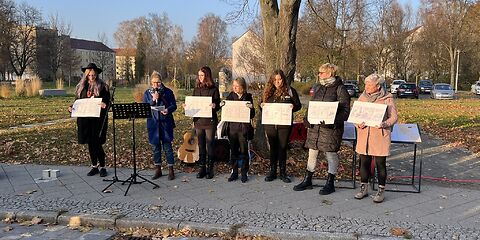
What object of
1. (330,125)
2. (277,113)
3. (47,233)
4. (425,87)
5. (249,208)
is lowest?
(47,233)

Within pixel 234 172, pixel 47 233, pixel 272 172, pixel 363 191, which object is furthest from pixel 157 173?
pixel 363 191

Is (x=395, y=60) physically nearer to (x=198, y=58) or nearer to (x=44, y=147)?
(x=198, y=58)

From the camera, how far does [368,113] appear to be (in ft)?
19.9

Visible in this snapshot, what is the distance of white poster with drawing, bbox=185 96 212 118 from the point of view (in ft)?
23.8

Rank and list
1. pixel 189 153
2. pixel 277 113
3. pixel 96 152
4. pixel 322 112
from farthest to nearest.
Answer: pixel 189 153
pixel 96 152
pixel 277 113
pixel 322 112

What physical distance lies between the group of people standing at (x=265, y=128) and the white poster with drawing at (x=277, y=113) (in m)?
0.10

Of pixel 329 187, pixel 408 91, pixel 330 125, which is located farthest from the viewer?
pixel 408 91

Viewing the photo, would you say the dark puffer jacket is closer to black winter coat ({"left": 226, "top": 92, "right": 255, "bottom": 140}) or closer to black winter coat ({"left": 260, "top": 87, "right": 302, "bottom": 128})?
black winter coat ({"left": 260, "top": 87, "right": 302, "bottom": 128})

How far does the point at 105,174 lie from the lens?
25.5 feet

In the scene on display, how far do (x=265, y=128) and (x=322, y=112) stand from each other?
4.18ft

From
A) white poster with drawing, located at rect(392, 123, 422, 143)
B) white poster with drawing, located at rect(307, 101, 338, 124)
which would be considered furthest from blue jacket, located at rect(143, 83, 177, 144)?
white poster with drawing, located at rect(392, 123, 422, 143)

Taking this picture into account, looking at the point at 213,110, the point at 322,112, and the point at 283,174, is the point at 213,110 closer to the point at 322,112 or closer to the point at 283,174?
the point at 283,174

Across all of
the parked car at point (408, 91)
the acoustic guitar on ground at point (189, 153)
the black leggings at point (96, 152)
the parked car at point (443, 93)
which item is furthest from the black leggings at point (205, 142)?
the parked car at point (443, 93)

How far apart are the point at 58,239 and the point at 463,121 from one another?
16.5 meters
